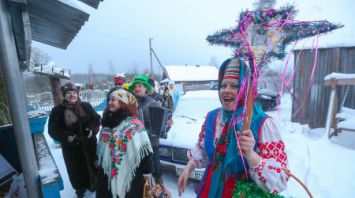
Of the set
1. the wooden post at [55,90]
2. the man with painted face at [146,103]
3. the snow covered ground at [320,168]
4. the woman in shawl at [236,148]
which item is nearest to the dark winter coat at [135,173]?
the woman in shawl at [236,148]

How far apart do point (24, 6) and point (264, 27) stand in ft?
5.63

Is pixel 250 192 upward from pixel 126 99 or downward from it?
downward

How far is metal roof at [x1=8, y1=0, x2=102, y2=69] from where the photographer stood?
1657 mm

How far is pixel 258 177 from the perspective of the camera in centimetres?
112

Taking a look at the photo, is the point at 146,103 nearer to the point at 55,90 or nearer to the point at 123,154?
the point at 123,154

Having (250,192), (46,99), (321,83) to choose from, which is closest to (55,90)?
(250,192)

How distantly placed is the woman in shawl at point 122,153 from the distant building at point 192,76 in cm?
2496

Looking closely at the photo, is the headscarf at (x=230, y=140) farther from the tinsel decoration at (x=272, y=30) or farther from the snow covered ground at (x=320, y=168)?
the snow covered ground at (x=320, y=168)

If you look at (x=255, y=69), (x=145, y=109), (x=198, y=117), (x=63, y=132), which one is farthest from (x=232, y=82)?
(x=198, y=117)

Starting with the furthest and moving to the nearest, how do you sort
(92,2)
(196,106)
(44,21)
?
(196,106) < (44,21) < (92,2)

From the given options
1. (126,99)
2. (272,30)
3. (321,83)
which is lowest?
(321,83)

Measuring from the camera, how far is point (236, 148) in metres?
1.25

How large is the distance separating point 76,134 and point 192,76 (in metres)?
27.6

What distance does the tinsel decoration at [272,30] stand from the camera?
1052 mm
